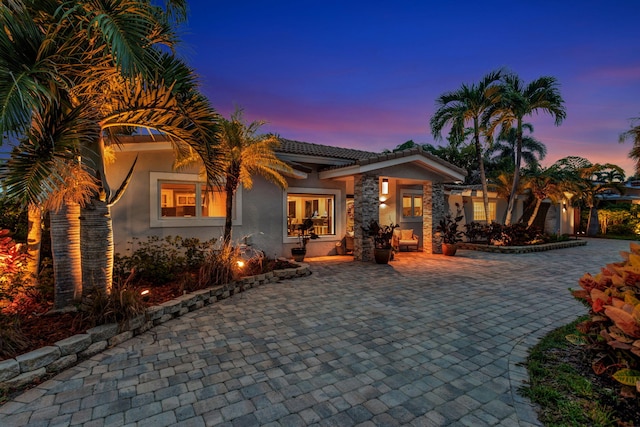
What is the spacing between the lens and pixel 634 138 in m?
11.6

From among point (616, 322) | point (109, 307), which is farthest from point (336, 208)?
point (616, 322)

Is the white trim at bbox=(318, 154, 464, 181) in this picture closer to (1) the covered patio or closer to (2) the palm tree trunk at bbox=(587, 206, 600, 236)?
(1) the covered patio

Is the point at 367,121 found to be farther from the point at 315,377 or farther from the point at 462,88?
the point at 315,377

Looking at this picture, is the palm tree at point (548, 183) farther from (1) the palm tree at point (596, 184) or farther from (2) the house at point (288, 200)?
(1) the palm tree at point (596, 184)

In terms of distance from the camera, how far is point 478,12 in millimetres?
11352

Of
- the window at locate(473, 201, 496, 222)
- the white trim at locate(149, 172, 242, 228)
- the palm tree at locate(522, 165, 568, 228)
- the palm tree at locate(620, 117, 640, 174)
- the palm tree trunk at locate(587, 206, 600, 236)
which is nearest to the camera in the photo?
the white trim at locate(149, 172, 242, 228)

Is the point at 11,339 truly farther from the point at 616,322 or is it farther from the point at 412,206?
the point at 412,206

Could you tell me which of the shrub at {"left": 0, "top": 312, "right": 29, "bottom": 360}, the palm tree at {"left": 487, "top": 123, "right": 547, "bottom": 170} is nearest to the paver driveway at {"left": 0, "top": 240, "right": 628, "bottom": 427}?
the shrub at {"left": 0, "top": 312, "right": 29, "bottom": 360}

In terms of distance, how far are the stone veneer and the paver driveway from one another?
0.17 meters

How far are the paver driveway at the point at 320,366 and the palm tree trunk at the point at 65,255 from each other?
1626 mm

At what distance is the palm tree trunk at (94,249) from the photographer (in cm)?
512

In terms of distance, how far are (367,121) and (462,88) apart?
6.05 meters

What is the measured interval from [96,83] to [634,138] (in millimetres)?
17150

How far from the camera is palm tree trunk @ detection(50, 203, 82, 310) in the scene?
5.09 metres
